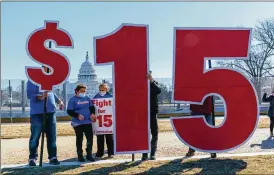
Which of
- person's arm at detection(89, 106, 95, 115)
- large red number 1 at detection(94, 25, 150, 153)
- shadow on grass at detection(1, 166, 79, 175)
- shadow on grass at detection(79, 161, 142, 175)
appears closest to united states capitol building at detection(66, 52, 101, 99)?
person's arm at detection(89, 106, 95, 115)

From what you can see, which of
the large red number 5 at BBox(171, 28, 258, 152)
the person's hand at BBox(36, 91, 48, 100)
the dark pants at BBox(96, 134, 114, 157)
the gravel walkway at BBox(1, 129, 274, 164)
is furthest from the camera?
the gravel walkway at BBox(1, 129, 274, 164)

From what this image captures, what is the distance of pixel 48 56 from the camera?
7191mm

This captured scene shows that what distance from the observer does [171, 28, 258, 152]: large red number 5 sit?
24.8 ft

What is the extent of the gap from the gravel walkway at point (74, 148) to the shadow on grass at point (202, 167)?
117 centimetres

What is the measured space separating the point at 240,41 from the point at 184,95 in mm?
1597

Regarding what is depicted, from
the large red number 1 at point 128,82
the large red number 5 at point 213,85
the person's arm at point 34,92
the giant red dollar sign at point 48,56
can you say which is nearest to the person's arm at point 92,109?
the large red number 1 at point 128,82

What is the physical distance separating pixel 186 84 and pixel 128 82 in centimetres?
118

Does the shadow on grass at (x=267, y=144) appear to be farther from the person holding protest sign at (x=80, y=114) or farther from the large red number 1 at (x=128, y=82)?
the person holding protest sign at (x=80, y=114)

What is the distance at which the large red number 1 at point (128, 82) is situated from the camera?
7480 millimetres

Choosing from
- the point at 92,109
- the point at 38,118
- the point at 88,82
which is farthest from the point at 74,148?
the point at 88,82

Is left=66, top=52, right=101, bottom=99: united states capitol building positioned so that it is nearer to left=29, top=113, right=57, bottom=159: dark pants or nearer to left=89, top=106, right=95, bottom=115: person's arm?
left=89, top=106, right=95, bottom=115: person's arm

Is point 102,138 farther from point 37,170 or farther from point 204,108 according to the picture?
point 204,108

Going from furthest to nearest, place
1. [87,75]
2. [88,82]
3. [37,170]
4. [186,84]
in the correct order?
[87,75] → [88,82] → [186,84] → [37,170]

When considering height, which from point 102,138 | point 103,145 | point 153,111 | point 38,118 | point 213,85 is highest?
point 213,85
